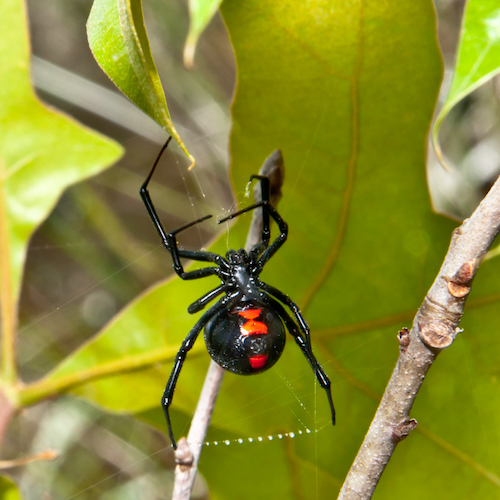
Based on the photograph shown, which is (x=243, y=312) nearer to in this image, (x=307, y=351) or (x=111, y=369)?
(x=307, y=351)

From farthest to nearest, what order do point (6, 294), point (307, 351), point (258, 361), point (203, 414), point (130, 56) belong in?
point (6, 294) → point (307, 351) → point (258, 361) → point (203, 414) → point (130, 56)

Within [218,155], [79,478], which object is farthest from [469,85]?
[79,478]

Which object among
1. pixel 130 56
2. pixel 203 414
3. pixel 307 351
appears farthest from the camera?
pixel 307 351

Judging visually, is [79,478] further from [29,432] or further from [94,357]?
[94,357]

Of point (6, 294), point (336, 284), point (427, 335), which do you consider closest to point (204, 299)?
point (336, 284)

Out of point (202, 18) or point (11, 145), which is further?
point (11, 145)

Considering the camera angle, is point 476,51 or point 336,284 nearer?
point 476,51

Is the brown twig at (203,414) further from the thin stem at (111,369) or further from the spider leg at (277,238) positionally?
the thin stem at (111,369)
